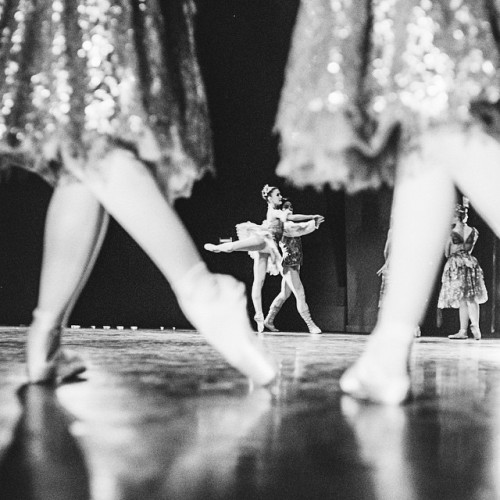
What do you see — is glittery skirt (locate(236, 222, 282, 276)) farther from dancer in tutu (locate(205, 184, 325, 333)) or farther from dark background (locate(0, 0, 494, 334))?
dark background (locate(0, 0, 494, 334))

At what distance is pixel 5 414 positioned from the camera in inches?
32.0

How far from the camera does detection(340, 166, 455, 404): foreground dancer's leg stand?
1.05m

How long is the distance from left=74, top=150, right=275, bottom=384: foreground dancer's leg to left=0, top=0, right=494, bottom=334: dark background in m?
5.04

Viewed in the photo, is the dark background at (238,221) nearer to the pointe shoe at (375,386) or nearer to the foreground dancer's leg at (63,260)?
the foreground dancer's leg at (63,260)

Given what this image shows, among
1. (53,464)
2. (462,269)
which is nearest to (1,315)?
(462,269)

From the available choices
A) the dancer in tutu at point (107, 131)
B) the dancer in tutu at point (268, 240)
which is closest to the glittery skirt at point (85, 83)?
the dancer in tutu at point (107, 131)

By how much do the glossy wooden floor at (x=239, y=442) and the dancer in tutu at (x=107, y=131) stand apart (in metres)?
0.11

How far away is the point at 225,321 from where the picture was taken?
3.69 ft

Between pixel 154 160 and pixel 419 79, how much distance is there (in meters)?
0.50

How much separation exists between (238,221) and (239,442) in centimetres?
622

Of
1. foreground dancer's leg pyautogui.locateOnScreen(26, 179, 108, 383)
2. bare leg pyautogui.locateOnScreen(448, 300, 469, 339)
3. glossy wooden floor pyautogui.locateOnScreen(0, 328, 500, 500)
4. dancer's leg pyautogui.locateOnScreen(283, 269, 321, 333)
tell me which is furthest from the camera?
dancer's leg pyautogui.locateOnScreen(283, 269, 321, 333)

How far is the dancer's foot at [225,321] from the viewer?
112cm

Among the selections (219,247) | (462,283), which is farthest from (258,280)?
(462,283)

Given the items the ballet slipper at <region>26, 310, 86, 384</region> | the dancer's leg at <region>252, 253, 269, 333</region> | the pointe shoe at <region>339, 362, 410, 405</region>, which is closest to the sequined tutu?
the pointe shoe at <region>339, 362, 410, 405</region>
